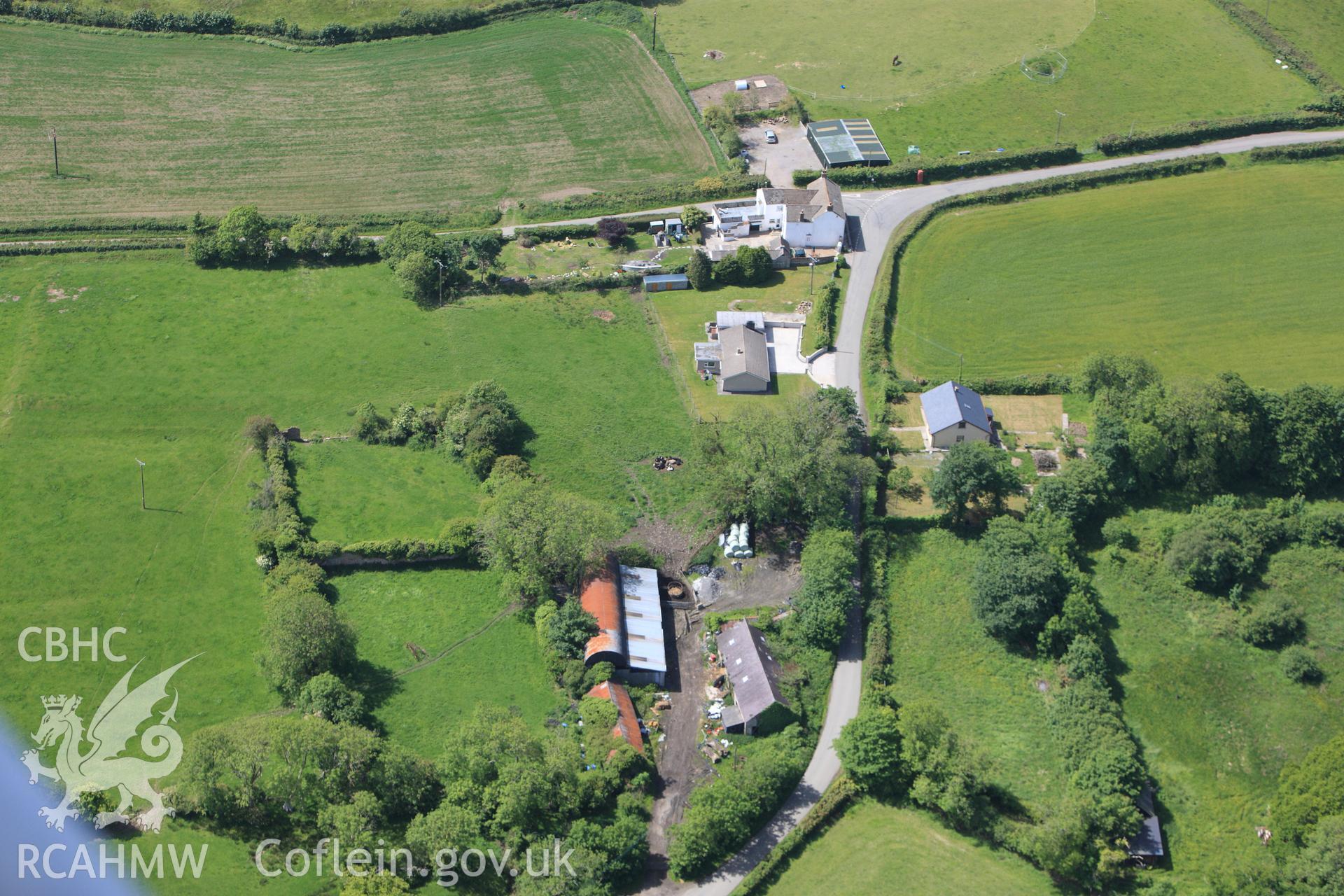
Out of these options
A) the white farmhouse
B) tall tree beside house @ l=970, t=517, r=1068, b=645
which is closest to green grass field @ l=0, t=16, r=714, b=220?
the white farmhouse

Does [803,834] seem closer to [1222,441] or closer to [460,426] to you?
[460,426]

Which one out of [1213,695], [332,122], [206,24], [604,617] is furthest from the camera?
[206,24]

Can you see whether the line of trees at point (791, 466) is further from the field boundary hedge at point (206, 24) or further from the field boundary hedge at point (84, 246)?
the field boundary hedge at point (206, 24)

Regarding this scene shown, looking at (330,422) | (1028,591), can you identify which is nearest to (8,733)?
(330,422)

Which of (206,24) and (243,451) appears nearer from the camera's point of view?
(243,451)


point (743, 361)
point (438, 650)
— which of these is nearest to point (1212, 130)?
point (743, 361)

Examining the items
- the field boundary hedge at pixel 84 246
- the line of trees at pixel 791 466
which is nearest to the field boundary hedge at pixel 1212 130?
the line of trees at pixel 791 466

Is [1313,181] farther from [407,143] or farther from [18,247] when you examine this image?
[18,247]
